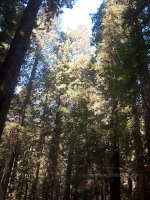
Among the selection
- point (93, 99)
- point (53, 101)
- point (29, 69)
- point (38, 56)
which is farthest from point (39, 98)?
point (93, 99)

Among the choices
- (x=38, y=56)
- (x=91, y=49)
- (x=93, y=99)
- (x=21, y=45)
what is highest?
(x=91, y=49)

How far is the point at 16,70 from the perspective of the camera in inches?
199

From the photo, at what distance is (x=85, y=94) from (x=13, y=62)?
9293mm

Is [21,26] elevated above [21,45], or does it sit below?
above

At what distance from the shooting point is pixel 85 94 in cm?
1383

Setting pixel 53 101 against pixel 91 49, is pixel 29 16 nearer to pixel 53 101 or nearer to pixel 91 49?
pixel 53 101

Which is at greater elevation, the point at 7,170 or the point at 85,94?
the point at 85,94

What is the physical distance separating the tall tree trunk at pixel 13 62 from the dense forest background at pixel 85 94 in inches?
1.1

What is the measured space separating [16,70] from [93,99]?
8.67 m

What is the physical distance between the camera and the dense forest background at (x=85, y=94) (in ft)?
19.2

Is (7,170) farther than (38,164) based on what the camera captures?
No

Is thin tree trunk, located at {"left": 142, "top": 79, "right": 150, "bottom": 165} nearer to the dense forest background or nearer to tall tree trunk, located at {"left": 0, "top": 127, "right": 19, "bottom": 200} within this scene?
the dense forest background

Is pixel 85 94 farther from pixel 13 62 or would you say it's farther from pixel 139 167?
pixel 13 62

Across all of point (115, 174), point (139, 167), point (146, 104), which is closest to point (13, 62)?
point (146, 104)
